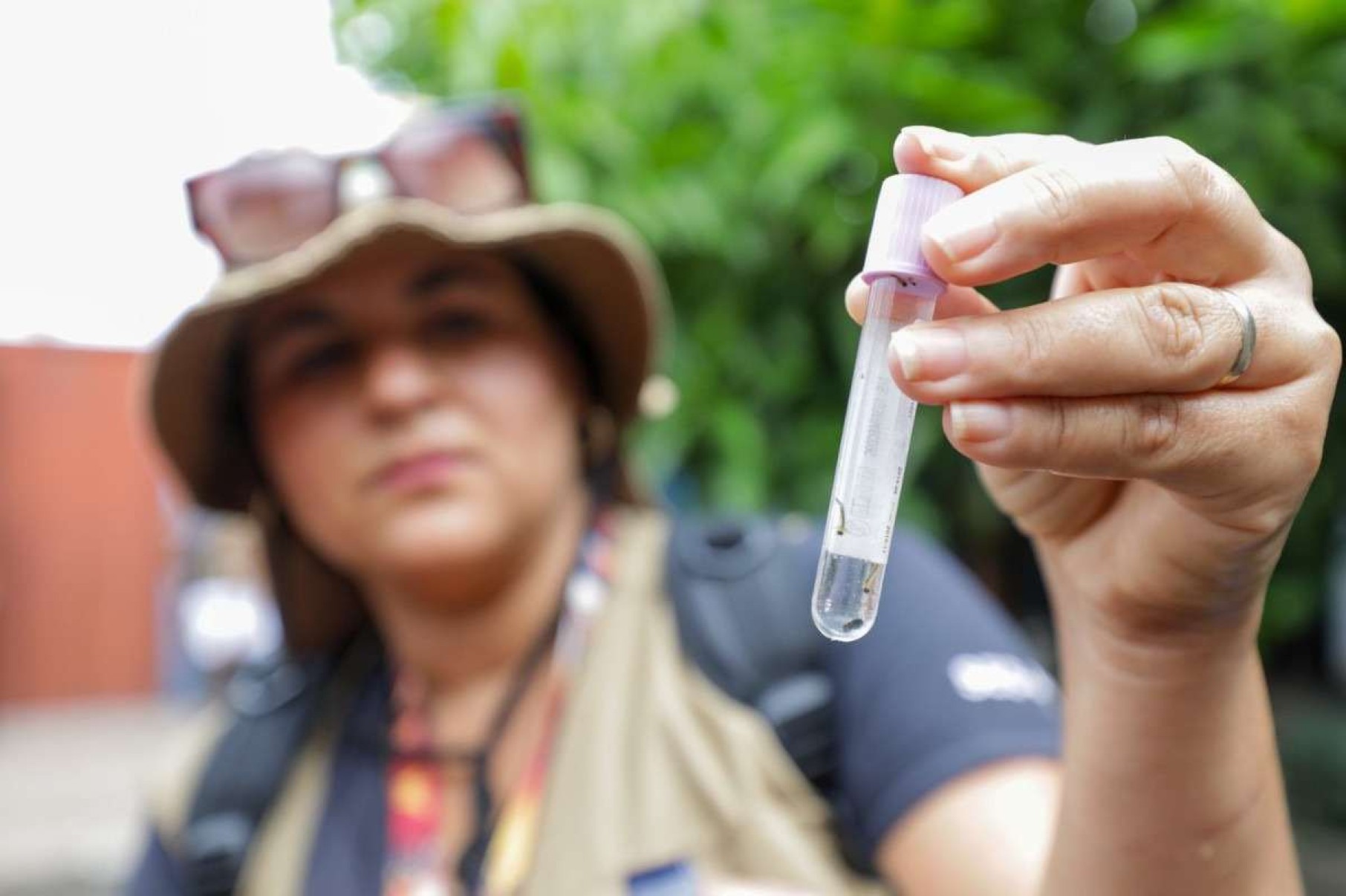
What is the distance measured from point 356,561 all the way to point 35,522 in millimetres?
8759

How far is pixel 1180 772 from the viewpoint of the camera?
773mm

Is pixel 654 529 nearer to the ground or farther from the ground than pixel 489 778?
farther from the ground

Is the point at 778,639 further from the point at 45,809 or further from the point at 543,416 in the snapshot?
the point at 45,809

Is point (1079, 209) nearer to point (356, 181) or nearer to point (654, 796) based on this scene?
point (654, 796)

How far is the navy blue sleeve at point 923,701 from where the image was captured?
1263 millimetres

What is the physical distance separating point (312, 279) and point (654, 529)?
61 centimetres

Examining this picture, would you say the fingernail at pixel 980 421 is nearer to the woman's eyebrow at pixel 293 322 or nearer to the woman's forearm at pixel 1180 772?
the woman's forearm at pixel 1180 772

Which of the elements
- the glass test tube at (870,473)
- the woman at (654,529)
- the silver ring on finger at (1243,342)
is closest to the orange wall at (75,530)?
the woman at (654,529)

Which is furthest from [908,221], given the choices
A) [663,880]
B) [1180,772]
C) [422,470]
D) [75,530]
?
[75,530]

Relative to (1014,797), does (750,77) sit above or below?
above

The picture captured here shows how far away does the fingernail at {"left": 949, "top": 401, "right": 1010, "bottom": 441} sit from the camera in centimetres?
62

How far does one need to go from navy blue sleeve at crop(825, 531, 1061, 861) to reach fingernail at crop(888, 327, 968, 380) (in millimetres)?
739

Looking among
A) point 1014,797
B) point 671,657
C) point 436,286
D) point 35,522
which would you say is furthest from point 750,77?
point 35,522

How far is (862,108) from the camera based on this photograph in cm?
186
